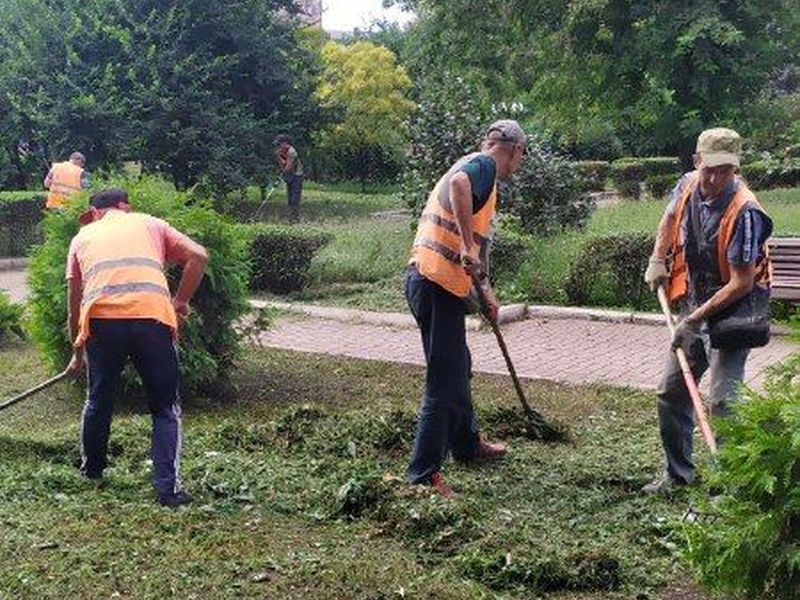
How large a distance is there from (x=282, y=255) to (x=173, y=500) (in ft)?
26.5

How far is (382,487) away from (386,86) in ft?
87.2

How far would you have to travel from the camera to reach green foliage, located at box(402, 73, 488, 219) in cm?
1490

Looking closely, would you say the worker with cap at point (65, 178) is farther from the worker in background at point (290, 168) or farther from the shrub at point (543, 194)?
the worker in background at point (290, 168)

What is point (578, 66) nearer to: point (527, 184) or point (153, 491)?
point (527, 184)

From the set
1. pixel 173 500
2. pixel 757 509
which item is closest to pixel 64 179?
pixel 173 500

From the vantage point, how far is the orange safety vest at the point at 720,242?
5.53m

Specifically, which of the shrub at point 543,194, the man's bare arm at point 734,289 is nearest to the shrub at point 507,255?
the shrub at point 543,194

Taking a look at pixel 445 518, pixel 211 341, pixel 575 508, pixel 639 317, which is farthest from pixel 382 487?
pixel 639 317

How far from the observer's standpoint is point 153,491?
19.9 ft

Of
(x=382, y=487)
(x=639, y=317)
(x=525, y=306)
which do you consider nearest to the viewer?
(x=382, y=487)

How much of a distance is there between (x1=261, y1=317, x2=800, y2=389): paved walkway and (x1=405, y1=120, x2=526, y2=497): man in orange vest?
3.20 meters

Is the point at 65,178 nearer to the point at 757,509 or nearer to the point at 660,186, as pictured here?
the point at 757,509

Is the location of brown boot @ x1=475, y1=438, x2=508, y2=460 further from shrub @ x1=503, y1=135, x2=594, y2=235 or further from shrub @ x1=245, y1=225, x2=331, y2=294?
shrub @ x1=503, y1=135, x2=594, y2=235

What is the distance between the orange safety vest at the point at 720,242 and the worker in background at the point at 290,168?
58.9ft
